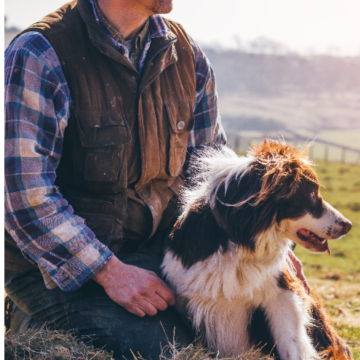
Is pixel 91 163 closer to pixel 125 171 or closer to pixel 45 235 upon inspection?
pixel 125 171

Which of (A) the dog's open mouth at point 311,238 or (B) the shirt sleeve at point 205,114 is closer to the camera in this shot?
(A) the dog's open mouth at point 311,238

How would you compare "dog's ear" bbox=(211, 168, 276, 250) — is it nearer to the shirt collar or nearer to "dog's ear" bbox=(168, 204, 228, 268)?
"dog's ear" bbox=(168, 204, 228, 268)

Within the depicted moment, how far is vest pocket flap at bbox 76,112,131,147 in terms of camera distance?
8.64ft

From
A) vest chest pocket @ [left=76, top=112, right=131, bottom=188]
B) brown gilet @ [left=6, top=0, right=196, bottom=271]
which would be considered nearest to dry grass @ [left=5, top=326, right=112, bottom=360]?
brown gilet @ [left=6, top=0, right=196, bottom=271]

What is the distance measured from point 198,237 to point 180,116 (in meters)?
0.86

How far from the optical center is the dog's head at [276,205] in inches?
100

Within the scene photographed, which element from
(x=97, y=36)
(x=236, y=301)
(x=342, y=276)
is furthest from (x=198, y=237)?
(x=342, y=276)

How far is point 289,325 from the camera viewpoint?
104 inches

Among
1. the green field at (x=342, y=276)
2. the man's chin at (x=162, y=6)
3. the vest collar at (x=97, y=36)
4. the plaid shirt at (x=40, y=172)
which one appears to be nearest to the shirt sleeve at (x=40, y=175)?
the plaid shirt at (x=40, y=172)

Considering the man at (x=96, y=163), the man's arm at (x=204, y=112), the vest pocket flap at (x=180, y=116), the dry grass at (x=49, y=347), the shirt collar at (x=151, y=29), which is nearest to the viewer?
the dry grass at (x=49, y=347)

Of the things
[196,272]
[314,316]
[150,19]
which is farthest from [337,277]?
[150,19]

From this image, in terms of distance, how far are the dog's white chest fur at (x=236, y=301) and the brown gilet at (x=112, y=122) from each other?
508mm

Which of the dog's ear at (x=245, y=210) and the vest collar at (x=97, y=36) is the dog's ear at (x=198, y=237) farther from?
the vest collar at (x=97, y=36)

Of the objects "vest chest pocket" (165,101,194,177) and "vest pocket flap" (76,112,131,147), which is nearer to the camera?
"vest pocket flap" (76,112,131,147)
